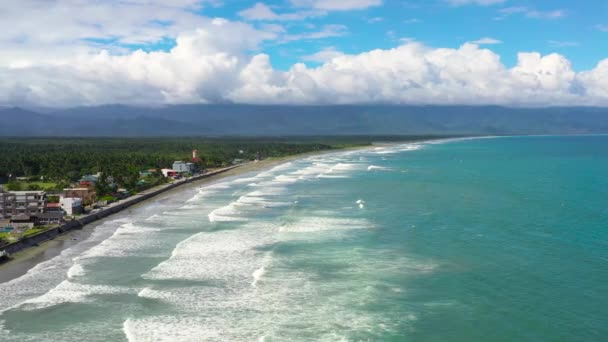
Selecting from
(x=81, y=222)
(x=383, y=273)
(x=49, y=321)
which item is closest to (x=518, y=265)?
(x=383, y=273)

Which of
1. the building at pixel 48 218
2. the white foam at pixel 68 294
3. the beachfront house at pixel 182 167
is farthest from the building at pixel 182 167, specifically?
the white foam at pixel 68 294

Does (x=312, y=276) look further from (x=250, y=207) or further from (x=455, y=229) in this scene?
(x=250, y=207)

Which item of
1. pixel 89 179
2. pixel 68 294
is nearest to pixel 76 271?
pixel 68 294

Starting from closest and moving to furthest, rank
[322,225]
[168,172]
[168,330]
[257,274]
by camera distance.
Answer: [168,330]
[257,274]
[322,225]
[168,172]

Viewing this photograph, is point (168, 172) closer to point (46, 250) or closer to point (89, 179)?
point (89, 179)

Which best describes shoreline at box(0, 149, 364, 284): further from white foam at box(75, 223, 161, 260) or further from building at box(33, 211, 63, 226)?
white foam at box(75, 223, 161, 260)
